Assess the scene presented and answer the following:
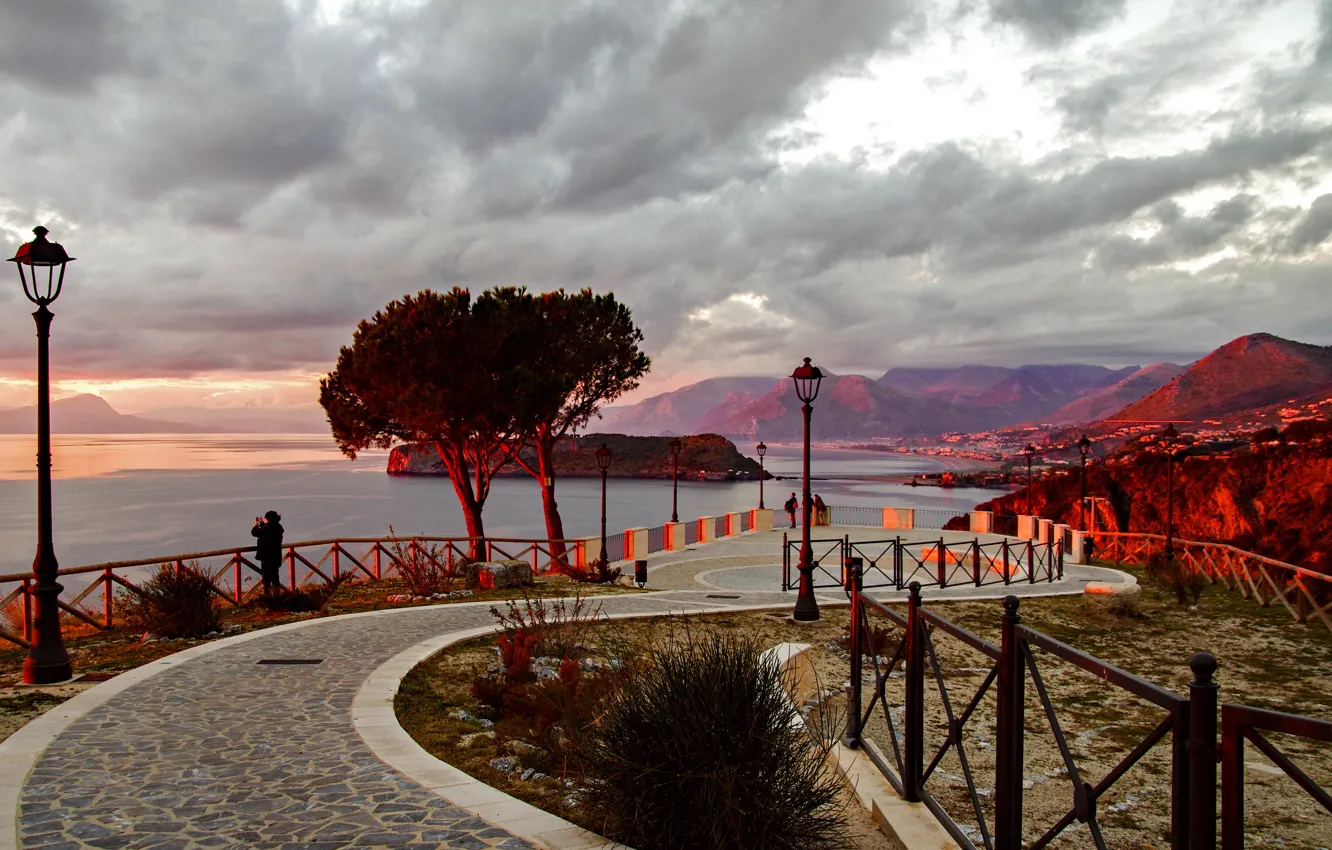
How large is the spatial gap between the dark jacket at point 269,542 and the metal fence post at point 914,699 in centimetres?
1367

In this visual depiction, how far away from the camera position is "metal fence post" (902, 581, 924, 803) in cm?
492

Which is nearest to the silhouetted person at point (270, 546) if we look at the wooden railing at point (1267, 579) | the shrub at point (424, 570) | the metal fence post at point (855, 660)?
the shrub at point (424, 570)

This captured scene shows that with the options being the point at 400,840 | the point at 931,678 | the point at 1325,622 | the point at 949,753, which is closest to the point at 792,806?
the point at 400,840

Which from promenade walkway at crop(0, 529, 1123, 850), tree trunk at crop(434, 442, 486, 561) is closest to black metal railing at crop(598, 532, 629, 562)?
tree trunk at crop(434, 442, 486, 561)

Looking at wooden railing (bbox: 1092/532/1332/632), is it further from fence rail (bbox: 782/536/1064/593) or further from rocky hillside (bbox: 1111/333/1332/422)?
rocky hillside (bbox: 1111/333/1332/422)

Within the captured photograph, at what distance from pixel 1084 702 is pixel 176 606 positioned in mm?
11581

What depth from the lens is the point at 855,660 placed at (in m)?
6.14

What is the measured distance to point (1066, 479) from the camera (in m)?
62.4

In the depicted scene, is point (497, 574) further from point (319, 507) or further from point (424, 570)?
point (319, 507)

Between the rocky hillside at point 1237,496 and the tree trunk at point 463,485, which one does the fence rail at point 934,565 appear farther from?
the rocky hillside at point 1237,496

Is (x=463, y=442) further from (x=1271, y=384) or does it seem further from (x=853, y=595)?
(x=1271, y=384)

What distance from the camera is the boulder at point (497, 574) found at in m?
17.3

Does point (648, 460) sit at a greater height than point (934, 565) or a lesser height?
greater

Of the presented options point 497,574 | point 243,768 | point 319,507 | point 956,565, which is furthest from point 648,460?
point 243,768
